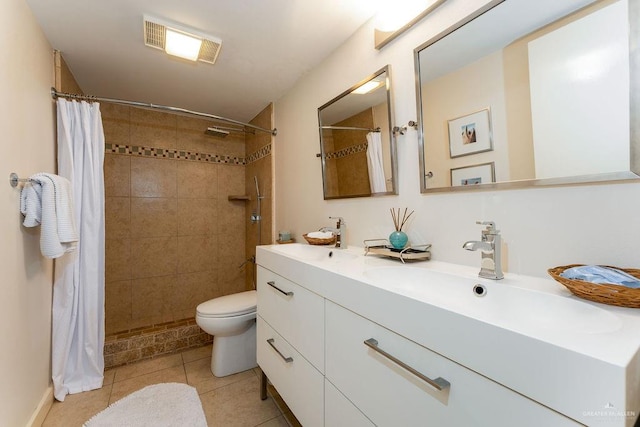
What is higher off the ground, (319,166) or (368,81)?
(368,81)

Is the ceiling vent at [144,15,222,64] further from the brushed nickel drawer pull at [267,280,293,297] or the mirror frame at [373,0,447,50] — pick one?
the brushed nickel drawer pull at [267,280,293,297]

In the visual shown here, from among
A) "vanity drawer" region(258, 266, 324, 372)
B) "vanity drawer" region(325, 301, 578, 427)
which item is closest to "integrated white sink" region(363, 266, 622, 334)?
"vanity drawer" region(325, 301, 578, 427)

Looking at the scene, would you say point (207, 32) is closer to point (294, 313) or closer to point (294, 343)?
point (294, 313)

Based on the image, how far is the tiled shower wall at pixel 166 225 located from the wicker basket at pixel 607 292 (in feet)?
8.50

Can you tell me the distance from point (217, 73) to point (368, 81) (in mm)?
1243

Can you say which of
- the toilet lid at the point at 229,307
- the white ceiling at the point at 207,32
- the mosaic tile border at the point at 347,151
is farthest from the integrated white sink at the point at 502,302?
the white ceiling at the point at 207,32

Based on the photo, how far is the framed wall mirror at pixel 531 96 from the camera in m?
0.75

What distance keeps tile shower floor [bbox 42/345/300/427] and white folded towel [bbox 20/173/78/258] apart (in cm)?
100

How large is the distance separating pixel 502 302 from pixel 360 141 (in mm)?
1093

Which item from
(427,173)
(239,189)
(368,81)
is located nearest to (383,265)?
(427,173)

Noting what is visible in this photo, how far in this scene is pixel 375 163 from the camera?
4.93 feet

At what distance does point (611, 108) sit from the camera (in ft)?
2.48

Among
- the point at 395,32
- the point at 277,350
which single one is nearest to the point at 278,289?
the point at 277,350

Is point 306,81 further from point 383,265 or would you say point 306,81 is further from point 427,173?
point 383,265
